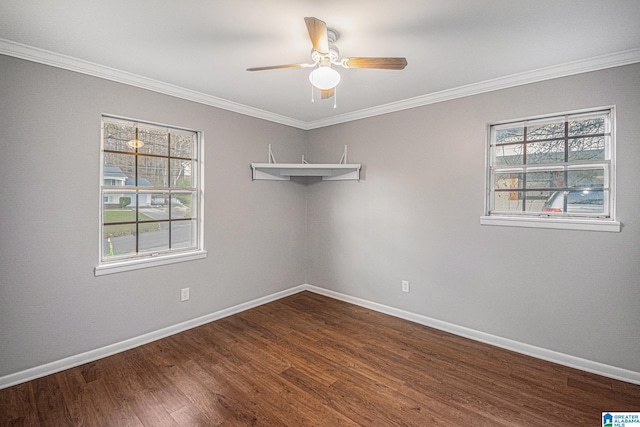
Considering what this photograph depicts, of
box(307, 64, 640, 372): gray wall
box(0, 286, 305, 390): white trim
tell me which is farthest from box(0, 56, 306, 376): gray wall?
box(307, 64, 640, 372): gray wall

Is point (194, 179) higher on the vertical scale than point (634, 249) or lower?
higher

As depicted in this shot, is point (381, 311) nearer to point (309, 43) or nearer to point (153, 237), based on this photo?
point (153, 237)

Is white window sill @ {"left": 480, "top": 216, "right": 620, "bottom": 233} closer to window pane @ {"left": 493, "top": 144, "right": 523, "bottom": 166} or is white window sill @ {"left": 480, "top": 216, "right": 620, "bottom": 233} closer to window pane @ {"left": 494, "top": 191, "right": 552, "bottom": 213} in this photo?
window pane @ {"left": 494, "top": 191, "right": 552, "bottom": 213}

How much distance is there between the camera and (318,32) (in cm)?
169

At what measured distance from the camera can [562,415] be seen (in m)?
2.02

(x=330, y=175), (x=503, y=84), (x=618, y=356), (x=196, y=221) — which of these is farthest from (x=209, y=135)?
(x=618, y=356)

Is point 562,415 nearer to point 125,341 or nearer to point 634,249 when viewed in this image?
point 634,249

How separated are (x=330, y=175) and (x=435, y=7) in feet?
8.46

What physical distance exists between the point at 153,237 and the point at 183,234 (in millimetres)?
308

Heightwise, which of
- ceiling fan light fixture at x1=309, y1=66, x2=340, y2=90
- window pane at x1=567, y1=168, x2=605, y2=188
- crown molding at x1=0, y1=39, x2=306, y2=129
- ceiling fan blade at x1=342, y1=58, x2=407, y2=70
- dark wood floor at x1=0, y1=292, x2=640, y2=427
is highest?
crown molding at x1=0, y1=39, x2=306, y2=129

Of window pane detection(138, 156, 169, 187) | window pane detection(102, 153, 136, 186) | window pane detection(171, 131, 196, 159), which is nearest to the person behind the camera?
window pane detection(102, 153, 136, 186)

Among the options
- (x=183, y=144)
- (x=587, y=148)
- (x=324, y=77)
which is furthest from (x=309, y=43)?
(x=587, y=148)

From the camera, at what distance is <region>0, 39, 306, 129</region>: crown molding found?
2248 mm

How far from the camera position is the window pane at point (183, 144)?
3.26m
